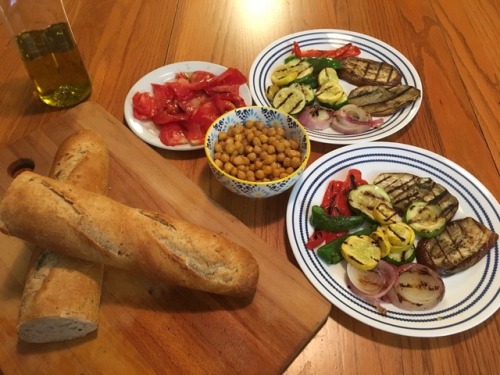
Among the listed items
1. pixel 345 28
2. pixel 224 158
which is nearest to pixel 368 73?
pixel 345 28

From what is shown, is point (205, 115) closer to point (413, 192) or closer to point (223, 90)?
point (223, 90)

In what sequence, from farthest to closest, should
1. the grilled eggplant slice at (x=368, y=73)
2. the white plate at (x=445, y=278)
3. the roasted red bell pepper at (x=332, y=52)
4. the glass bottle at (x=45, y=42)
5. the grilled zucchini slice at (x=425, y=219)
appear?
the roasted red bell pepper at (x=332, y=52) < the grilled eggplant slice at (x=368, y=73) < the glass bottle at (x=45, y=42) < the grilled zucchini slice at (x=425, y=219) < the white plate at (x=445, y=278)

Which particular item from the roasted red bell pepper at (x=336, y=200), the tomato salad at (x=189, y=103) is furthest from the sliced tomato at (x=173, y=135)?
the roasted red bell pepper at (x=336, y=200)

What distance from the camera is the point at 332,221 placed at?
1.11 m

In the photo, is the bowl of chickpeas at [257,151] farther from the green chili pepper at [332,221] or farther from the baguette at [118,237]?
the baguette at [118,237]

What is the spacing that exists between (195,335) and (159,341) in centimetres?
8

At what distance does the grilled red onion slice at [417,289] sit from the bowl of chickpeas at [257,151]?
37 cm

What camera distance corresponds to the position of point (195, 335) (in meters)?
0.94

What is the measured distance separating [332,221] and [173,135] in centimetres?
57

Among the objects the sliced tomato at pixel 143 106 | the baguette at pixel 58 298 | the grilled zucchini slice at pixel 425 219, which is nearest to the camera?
the baguette at pixel 58 298

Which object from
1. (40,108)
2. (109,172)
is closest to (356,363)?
(109,172)

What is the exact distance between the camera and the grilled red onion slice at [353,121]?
4.58ft

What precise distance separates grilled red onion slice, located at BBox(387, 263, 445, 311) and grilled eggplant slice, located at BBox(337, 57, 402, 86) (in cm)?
78

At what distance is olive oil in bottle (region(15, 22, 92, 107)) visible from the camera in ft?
4.18
